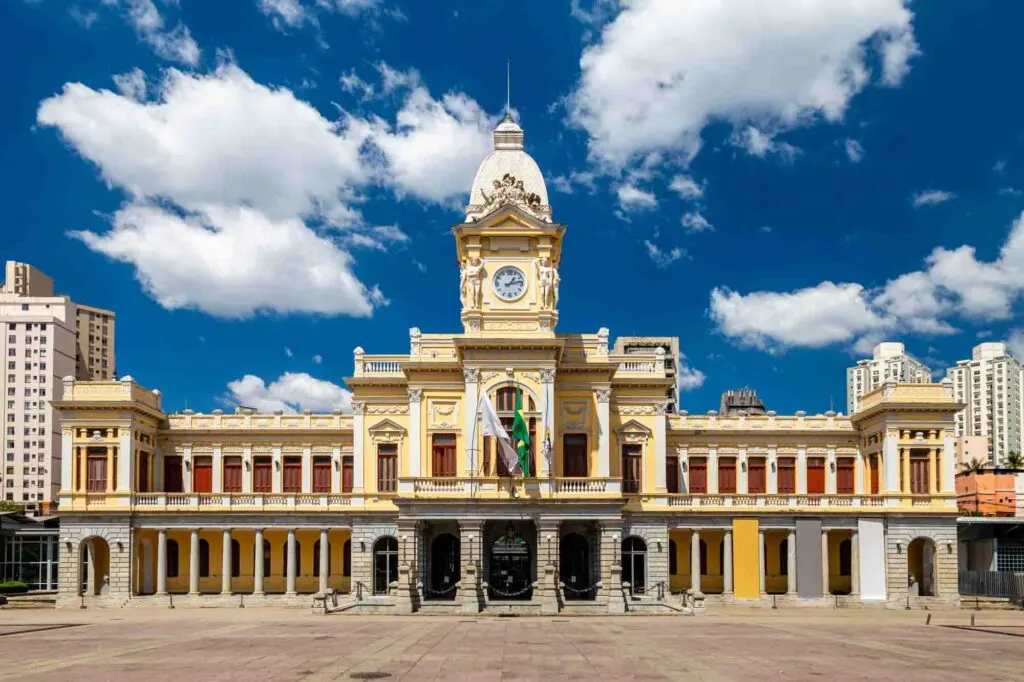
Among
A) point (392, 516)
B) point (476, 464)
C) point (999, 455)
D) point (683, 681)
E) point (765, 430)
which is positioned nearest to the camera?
point (683, 681)

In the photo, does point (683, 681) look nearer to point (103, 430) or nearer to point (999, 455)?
point (103, 430)

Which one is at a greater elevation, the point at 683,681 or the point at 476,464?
the point at 476,464

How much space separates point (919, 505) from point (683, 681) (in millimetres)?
44223

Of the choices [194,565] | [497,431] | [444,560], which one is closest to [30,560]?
[194,565]

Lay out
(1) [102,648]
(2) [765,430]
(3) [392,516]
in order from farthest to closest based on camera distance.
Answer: (2) [765,430] < (3) [392,516] < (1) [102,648]

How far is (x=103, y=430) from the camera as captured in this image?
70750mm

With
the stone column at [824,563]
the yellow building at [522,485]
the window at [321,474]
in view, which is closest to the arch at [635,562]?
the yellow building at [522,485]

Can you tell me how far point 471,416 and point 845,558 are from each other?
26183 millimetres

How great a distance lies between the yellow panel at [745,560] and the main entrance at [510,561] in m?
→ 11.9

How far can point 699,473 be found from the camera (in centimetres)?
7594

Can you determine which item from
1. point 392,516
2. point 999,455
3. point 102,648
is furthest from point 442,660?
point 999,455

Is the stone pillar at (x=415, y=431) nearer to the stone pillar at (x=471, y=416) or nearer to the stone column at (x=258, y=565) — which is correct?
the stone pillar at (x=471, y=416)

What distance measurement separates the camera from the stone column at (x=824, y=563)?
223 feet

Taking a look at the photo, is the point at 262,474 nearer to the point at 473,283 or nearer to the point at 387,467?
the point at 387,467
